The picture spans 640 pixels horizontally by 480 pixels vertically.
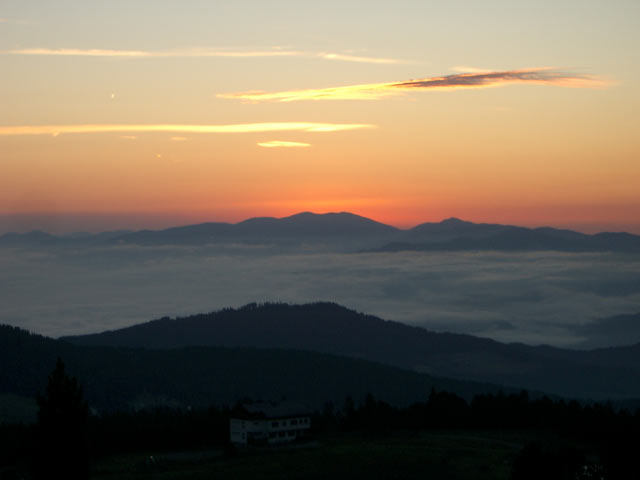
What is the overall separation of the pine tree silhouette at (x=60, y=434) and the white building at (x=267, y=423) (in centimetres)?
4618

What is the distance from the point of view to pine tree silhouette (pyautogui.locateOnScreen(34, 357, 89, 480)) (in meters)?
50.6

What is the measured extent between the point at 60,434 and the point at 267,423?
47775mm

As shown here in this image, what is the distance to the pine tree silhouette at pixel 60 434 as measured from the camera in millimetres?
50625

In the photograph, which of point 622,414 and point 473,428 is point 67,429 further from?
point 622,414

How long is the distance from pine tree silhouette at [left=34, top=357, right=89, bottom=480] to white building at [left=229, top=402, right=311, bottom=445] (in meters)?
46.2

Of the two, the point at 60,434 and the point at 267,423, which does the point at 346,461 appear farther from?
the point at 60,434

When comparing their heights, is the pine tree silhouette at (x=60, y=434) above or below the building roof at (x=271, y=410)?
above

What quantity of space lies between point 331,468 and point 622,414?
165ft

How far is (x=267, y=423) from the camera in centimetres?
9681

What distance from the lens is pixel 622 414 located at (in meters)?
110

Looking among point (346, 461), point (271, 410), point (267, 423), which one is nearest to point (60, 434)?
point (346, 461)

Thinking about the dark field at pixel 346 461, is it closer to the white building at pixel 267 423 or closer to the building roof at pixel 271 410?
the white building at pixel 267 423

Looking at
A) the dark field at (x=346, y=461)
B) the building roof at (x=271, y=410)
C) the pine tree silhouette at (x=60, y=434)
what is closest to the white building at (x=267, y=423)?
the building roof at (x=271, y=410)

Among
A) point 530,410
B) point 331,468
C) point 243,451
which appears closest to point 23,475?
point 243,451
